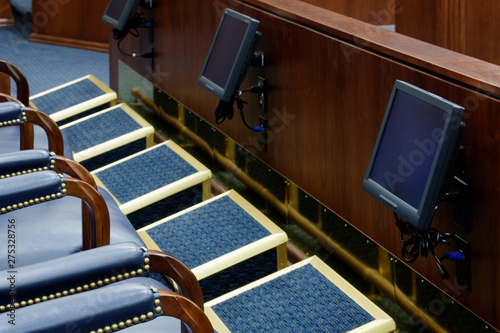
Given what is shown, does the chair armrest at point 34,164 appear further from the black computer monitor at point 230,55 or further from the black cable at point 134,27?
the black cable at point 134,27

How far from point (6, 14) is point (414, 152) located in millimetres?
2964

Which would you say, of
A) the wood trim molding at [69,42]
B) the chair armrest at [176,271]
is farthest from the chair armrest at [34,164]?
the wood trim molding at [69,42]

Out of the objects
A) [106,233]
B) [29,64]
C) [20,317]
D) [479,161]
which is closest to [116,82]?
[29,64]

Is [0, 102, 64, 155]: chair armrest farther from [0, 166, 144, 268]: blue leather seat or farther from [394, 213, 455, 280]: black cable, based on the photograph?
[394, 213, 455, 280]: black cable

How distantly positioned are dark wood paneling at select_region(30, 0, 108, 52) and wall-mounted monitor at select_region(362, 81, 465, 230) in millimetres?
2180

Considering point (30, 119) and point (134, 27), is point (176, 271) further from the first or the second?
point (134, 27)

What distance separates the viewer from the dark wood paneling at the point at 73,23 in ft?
9.85

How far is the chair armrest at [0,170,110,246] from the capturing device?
2.86ft

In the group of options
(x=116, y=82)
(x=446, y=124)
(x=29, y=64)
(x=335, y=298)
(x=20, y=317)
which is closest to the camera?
(x=20, y=317)

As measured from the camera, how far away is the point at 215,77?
4.41 feet

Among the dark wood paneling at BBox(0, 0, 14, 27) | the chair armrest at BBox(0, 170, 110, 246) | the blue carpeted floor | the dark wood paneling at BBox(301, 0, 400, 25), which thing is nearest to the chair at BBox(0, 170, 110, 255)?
the chair armrest at BBox(0, 170, 110, 246)

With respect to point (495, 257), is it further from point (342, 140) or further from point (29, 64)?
point (29, 64)

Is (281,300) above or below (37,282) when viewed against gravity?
below

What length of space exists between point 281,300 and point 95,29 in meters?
2.19
